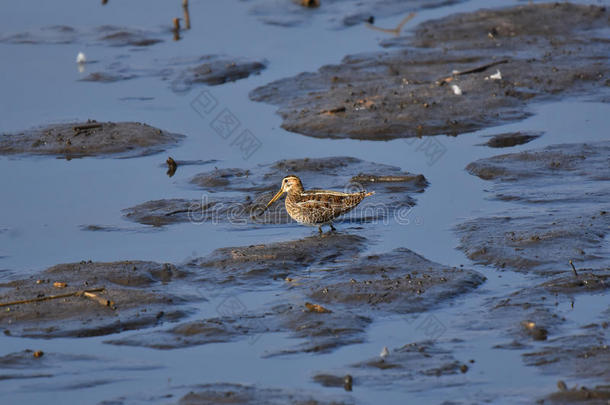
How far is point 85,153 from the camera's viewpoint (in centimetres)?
1759

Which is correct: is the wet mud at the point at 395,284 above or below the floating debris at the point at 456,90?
below

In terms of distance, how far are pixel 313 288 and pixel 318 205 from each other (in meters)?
1.98

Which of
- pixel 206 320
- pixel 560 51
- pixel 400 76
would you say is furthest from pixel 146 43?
pixel 206 320

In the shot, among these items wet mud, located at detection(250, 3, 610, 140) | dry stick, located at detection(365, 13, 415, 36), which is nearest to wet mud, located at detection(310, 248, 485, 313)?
wet mud, located at detection(250, 3, 610, 140)

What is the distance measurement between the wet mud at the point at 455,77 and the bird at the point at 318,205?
4.34 meters

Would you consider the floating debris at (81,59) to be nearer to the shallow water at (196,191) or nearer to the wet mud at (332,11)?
the shallow water at (196,191)

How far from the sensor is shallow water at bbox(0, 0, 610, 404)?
976 centimetres

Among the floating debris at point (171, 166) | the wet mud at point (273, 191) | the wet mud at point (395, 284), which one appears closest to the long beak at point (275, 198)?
the wet mud at point (273, 191)

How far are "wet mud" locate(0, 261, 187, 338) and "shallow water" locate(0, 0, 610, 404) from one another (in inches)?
10.8

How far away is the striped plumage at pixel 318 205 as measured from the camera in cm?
1358

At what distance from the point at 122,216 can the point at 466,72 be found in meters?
8.58

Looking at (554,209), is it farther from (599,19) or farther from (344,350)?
(599,19)

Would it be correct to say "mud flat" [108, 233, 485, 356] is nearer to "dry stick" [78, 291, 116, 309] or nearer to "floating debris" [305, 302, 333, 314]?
"floating debris" [305, 302, 333, 314]

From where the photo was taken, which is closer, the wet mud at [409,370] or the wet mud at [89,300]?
the wet mud at [409,370]
